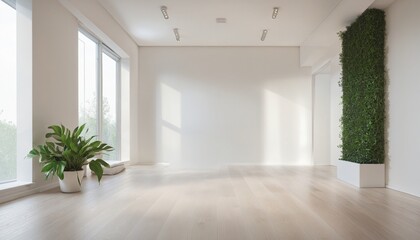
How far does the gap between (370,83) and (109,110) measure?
5.04m

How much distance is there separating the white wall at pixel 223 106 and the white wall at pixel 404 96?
171 inches

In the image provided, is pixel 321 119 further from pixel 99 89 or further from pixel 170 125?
pixel 99 89

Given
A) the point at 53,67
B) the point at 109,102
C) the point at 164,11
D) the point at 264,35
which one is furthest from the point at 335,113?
the point at 53,67

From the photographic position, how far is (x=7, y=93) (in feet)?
15.7

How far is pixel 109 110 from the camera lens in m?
8.65

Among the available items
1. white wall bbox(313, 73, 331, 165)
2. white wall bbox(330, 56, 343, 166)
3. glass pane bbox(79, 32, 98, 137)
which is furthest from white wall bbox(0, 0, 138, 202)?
white wall bbox(313, 73, 331, 165)

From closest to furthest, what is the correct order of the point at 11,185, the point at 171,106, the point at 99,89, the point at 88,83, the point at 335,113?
the point at 11,185
the point at 88,83
the point at 99,89
the point at 335,113
the point at 171,106

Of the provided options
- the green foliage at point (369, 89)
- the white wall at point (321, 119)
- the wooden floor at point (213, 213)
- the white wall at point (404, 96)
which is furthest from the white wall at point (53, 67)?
the white wall at point (321, 119)

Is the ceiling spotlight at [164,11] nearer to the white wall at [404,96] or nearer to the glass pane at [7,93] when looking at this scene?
the glass pane at [7,93]

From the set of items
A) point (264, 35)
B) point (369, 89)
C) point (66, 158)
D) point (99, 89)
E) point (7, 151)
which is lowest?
point (66, 158)

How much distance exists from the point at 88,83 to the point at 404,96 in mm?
4904

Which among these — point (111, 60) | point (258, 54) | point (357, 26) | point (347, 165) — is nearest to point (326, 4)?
point (357, 26)

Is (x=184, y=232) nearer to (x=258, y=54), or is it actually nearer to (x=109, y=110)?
(x=109, y=110)

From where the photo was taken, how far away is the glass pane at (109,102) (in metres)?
8.31
